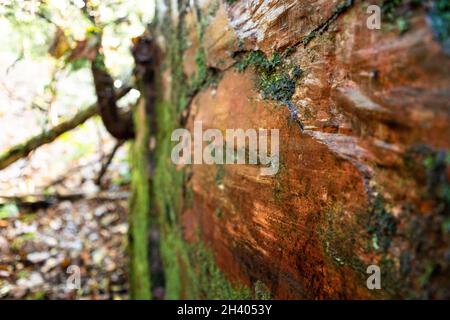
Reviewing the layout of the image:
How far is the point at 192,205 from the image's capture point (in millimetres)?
2588

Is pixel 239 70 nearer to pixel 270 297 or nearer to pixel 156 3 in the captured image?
pixel 270 297

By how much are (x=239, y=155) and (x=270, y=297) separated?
700mm

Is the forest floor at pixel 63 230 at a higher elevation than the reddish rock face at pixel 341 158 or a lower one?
lower

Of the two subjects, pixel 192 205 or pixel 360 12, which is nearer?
pixel 360 12

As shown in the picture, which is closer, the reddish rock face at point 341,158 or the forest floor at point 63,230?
the reddish rock face at point 341,158

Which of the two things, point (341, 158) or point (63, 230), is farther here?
point (63, 230)

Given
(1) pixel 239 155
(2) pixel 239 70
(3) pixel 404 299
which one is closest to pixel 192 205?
(1) pixel 239 155

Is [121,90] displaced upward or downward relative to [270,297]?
upward

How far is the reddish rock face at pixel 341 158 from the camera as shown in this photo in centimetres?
95

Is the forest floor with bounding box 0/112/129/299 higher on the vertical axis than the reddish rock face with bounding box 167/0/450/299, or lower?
lower

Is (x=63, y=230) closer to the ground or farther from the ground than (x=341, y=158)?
closer to the ground

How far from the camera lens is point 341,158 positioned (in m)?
1.24

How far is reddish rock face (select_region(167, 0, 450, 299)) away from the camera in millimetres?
949

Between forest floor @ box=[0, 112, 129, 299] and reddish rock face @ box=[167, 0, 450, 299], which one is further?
forest floor @ box=[0, 112, 129, 299]
